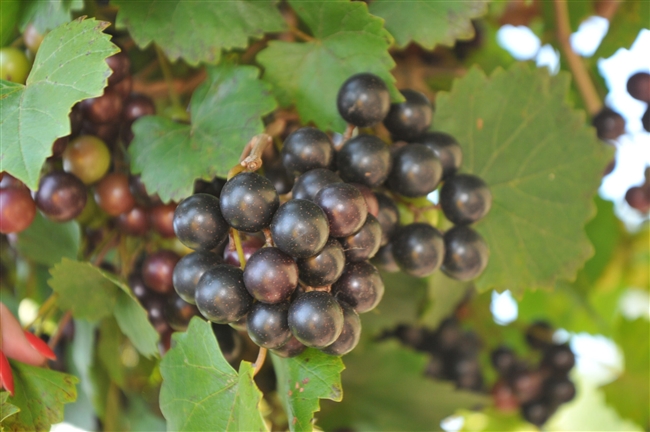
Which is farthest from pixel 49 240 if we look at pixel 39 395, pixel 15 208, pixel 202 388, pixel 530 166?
pixel 530 166

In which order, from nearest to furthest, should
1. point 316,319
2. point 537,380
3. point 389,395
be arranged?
1. point 316,319
2. point 389,395
3. point 537,380

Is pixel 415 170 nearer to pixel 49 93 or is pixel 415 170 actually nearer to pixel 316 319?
pixel 316 319

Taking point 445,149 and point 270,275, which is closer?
point 270,275

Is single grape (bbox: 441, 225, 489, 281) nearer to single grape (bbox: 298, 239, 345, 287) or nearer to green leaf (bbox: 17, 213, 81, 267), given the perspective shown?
single grape (bbox: 298, 239, 345, 287)

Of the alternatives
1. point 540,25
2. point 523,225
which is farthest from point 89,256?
point 540,25

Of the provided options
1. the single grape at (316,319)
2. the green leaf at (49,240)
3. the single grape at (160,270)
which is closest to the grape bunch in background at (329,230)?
the single grape at (316,319)

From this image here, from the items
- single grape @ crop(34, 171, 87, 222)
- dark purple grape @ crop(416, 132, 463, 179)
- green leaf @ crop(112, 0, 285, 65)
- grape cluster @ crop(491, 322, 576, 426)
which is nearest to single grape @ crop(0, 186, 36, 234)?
single grape @ crop(34, 171, 87, 222)

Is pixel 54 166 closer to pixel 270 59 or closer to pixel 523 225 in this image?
pixel 270 59
